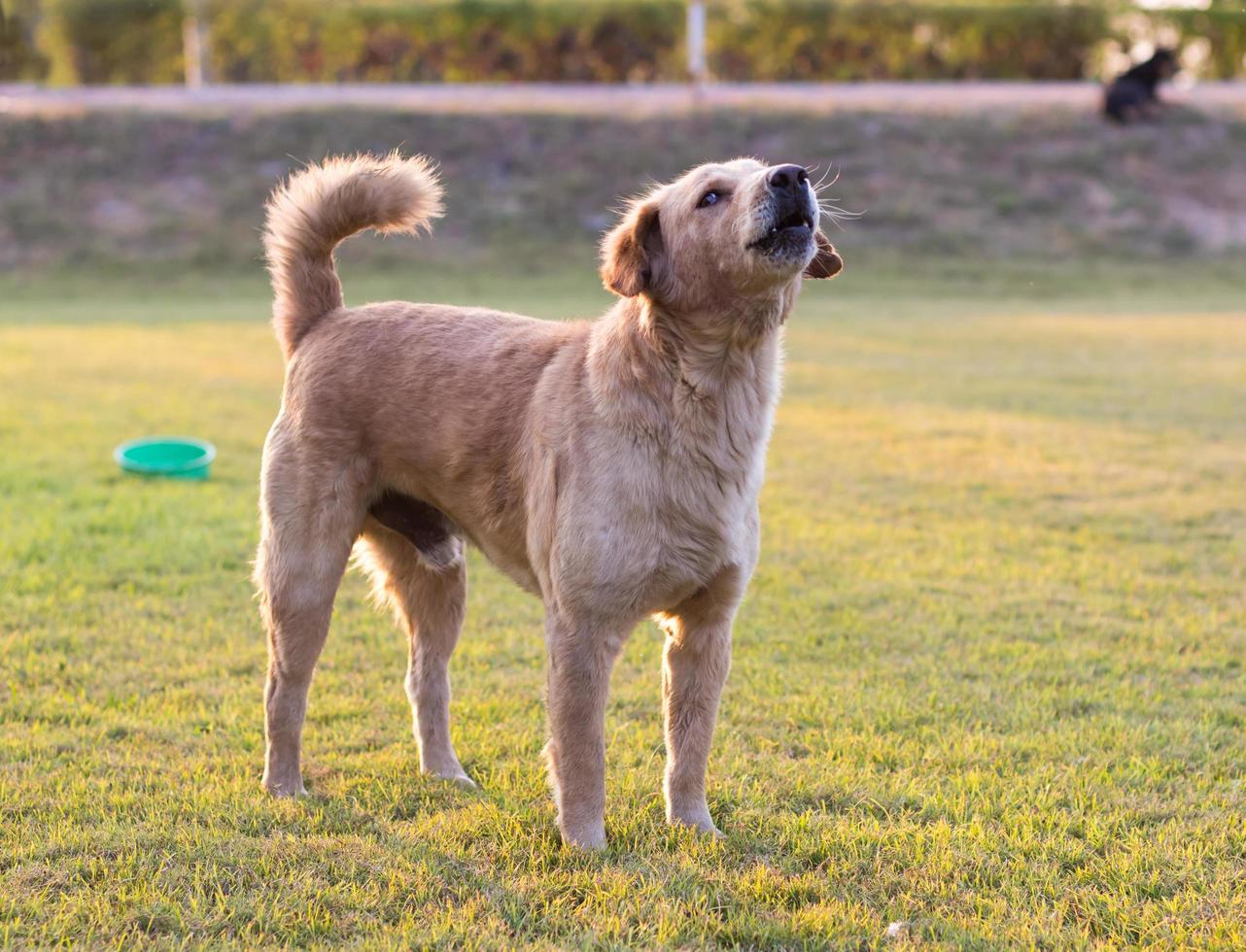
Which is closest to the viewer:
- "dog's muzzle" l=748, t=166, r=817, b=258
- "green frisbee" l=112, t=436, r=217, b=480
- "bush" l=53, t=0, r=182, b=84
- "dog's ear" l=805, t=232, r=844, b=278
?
"dog's muzzle" l=748, t=166, r=817, b=258

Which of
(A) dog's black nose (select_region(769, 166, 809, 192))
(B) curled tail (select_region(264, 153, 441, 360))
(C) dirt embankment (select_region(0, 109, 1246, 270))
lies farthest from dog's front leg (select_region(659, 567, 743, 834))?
(C) dirt embankment (select_region(0, 109, 1246, 270))

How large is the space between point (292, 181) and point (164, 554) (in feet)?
11.0

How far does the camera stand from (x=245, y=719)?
5117 mm

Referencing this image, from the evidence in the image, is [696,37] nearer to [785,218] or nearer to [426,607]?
[426,607]

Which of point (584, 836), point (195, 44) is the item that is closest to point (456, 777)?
point (584, 836)

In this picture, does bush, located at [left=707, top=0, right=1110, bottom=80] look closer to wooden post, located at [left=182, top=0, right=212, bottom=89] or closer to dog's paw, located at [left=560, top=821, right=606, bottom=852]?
wooden post, located at [left=182, top=0, right=212, bottom=89]

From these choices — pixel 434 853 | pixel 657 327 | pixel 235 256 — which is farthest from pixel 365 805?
pixel 235 256

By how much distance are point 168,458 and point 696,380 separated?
22.8 feet

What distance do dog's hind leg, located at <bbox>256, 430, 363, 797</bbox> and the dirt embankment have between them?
21.8m

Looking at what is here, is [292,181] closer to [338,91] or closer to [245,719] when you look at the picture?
[245,719]

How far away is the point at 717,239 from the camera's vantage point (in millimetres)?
3918

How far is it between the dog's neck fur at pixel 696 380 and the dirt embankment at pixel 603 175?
2227 cm

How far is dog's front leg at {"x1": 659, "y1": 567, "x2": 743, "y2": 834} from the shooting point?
165 inches

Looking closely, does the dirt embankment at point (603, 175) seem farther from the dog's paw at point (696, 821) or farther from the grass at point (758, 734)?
the dog's paw at point (696, 821)
